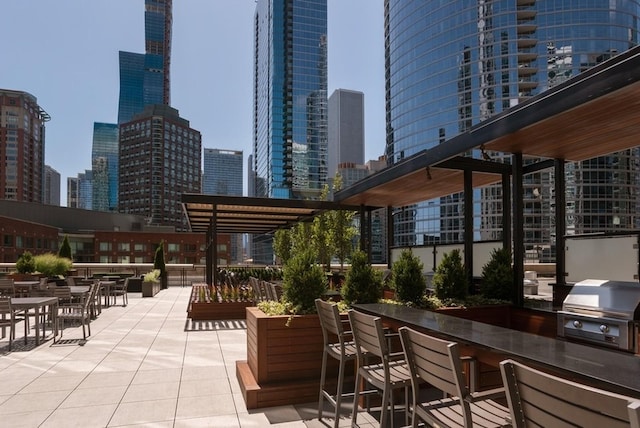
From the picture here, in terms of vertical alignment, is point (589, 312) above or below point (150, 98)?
below

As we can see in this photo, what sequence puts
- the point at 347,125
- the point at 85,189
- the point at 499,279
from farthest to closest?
the point at 347,125, the point at 85,189, the point at 499,279

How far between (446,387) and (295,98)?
110 metres

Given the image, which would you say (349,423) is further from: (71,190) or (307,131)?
(71,190)

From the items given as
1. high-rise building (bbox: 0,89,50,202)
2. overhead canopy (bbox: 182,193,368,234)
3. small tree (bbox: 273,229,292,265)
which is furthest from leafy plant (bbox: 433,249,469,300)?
high-rise building (bbox: 0,89,50,202)

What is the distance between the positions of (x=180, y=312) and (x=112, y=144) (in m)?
207

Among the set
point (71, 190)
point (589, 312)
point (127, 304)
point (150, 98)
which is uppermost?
point (150, 98)

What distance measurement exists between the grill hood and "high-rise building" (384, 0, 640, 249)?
201ft

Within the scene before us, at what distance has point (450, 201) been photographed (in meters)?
68.6

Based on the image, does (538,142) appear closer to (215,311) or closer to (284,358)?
A: (284,358)

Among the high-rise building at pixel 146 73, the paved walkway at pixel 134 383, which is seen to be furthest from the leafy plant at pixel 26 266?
the high-rise building at pixel 146 73

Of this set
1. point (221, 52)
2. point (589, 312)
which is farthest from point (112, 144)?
point (589, 312)

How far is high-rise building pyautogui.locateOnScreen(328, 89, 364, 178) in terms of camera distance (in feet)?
609

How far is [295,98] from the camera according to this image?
107688mm

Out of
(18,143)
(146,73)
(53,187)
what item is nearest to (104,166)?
(53,187)
